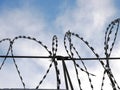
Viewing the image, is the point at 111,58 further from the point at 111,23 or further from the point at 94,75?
the point at 111,23

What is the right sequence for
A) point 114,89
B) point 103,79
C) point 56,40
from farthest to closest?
1. point 56,40
2. point 103,79
3. point 114,89

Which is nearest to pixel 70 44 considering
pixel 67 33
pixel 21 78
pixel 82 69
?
pixel 67 33

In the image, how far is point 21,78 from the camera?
315 inches

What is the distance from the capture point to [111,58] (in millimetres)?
6941

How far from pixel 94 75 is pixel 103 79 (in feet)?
2.02

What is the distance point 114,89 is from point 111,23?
2.30m

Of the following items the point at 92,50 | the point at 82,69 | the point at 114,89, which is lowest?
the point at 114,89

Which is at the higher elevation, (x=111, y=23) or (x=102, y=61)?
(x=111, y=23)

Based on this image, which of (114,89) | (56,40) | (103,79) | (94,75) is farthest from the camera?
(56,40)

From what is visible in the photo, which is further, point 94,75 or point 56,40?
point 56,40

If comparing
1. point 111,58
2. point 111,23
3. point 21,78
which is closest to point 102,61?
point 111,58

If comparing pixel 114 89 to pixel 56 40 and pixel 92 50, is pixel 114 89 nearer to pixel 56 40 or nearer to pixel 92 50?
pixel 92 50

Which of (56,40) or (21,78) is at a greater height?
(56,40)

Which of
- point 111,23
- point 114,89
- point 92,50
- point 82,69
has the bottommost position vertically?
point 114,89
